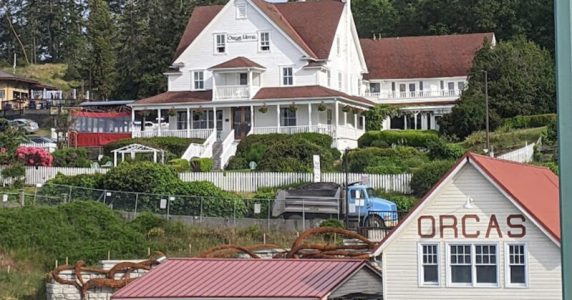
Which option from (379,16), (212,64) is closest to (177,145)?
(212,64)

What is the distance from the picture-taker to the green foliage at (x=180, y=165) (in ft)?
158

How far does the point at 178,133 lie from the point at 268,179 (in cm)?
1363

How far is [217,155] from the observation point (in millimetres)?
54469

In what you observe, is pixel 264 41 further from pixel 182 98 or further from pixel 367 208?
pixel 367 208

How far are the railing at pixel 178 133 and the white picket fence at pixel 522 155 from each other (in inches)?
666

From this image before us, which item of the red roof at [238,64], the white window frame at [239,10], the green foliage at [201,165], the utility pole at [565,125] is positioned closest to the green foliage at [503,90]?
the red roof at [238,64]

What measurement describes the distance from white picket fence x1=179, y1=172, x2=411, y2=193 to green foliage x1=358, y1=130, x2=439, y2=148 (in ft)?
33.7

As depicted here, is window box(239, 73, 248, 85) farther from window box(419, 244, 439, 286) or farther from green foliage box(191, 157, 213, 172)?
window box(419, 244, 439, 286)

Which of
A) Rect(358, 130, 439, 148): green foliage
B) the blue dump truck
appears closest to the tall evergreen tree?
Rect(358, 130, 439, 148): green foliage

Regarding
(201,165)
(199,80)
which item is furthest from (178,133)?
(201,165)

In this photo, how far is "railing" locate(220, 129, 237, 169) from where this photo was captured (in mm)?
54097

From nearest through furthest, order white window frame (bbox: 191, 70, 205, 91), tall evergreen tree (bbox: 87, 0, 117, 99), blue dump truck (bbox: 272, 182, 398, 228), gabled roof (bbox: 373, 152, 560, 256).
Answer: gabled roof (bbox: 373, 152, 560, 256) → blue dump truck (bbox: 272, 182, 398, 228) → white window frame (bbox: 191, 70, 205, 91) → tall evergreen tree (bbox: 87, 0, 117, 99)

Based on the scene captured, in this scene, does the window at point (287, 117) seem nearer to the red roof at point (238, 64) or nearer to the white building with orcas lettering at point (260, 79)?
the white building with orcas lettering at point (260, 79)

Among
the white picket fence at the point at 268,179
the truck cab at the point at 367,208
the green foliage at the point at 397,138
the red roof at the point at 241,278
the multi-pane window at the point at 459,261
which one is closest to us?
the multi-pane window at the point at 459,261
